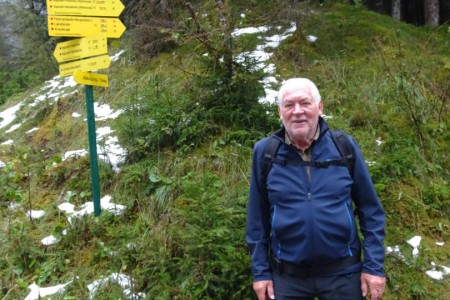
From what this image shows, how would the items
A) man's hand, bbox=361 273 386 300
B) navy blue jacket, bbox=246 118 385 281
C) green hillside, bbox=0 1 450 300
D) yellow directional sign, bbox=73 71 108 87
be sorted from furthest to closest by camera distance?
yellow directional sign, bbox=73 71 108 87 → green hillside, bbox=0 1 450 300 → man's hand, bbox=361 273 386 300 → navy blue jacket, bbox=246 118 385 281

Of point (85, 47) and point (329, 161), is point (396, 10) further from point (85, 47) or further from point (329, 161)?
point (329, 161)

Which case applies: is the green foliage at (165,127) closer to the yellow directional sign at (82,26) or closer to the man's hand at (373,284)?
the yellow directional sign at (82,26)

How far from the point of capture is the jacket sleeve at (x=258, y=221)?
2808mm

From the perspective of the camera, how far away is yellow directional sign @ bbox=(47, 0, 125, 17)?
468 cm

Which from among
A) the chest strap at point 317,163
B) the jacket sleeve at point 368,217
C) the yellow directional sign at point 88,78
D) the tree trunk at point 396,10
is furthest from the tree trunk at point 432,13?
the chest strap at point 317,163

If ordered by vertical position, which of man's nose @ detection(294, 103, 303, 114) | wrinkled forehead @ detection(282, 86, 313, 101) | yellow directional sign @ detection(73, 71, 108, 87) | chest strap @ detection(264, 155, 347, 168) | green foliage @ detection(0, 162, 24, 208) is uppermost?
wrinkled forehead @ detection(282, 86, 313, 101)

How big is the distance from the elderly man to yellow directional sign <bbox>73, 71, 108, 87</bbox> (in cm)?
275

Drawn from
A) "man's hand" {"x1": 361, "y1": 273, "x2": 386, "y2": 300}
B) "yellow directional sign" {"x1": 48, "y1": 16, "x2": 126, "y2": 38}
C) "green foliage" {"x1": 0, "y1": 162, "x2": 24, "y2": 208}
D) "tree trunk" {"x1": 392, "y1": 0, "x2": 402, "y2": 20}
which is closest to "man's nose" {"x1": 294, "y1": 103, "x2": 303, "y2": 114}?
"man's hand" {"x1": 361, "y1": 273, "x2": 386, "y2": 300}

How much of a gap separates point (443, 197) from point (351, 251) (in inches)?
114

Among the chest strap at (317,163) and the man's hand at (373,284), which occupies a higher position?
the chest strap at (317,163)

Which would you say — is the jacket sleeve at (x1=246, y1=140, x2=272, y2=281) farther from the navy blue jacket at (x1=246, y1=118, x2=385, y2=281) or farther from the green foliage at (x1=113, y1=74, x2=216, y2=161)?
the green foliage at (x1=113, y1=74, x2=216, y2=161)

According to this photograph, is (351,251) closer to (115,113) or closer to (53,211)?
(53,211)

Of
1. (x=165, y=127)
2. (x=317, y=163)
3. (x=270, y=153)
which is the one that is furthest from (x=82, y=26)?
(x=317, y=163)

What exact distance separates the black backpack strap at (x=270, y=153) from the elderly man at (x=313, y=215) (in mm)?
12
